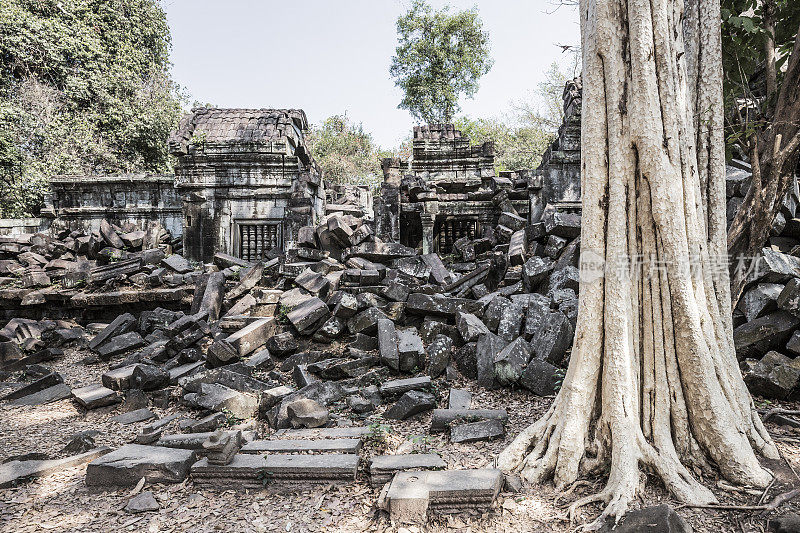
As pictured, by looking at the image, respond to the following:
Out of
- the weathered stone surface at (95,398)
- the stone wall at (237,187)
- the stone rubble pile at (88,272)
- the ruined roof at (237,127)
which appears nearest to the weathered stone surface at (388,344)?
the weathered stone surface at (95,398)

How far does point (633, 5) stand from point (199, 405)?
4802 mm

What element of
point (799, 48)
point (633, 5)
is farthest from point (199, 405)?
point (799, 48)

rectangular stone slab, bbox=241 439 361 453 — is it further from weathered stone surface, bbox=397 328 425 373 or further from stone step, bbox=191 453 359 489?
weathered stone surface, bbox=397 328 425 373

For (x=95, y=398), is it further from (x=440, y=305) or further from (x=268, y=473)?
(x=440, y=305)

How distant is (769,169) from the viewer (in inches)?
145

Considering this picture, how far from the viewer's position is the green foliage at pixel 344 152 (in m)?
28.0

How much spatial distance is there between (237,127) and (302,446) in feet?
32.1

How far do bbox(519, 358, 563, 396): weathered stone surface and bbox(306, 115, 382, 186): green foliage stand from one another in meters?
24.9

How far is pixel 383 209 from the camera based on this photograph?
1070 cm

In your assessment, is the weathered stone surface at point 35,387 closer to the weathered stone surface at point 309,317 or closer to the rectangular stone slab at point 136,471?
the weathered stone surface at point 309,317

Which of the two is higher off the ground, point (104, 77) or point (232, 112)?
point (104, 77)

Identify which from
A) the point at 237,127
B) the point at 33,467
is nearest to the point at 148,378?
the point at 33,467

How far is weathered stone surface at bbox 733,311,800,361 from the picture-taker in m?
3.85

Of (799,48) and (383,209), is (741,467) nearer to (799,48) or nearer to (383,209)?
(799,48)
